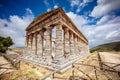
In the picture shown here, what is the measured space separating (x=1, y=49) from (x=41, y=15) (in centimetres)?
2717

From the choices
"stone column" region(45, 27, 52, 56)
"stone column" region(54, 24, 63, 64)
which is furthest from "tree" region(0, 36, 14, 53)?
"stone column" region(54, 24, 63, 64)

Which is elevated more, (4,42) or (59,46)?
(4,42)

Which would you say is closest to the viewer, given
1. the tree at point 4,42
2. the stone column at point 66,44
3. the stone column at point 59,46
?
the stone column at point 59,46

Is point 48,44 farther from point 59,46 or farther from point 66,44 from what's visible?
point 66,44

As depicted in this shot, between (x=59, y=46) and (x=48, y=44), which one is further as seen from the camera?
(x=48, y=44)

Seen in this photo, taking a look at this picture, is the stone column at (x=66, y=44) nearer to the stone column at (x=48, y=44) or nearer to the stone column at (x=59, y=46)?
the stone column at (x=59, y=46)

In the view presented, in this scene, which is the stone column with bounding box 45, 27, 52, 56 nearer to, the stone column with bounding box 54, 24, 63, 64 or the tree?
the stone column with bounding box 54, 24, 63, 64

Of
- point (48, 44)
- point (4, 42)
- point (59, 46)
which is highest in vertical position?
point (4, 42)

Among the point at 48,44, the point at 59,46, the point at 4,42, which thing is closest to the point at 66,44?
the point at 59,46

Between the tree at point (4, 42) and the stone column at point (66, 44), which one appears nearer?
the stone column at point (66, 44)

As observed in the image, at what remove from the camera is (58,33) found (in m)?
10.8

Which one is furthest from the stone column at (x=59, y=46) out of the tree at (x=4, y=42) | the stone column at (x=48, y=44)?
→ the tree at (x=4, y=42)

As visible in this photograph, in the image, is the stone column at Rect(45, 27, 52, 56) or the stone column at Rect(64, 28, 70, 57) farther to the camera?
the stone column at Rect(64, 28, 70, 57)

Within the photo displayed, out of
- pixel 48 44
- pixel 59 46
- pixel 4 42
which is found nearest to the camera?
pixel 59 46
